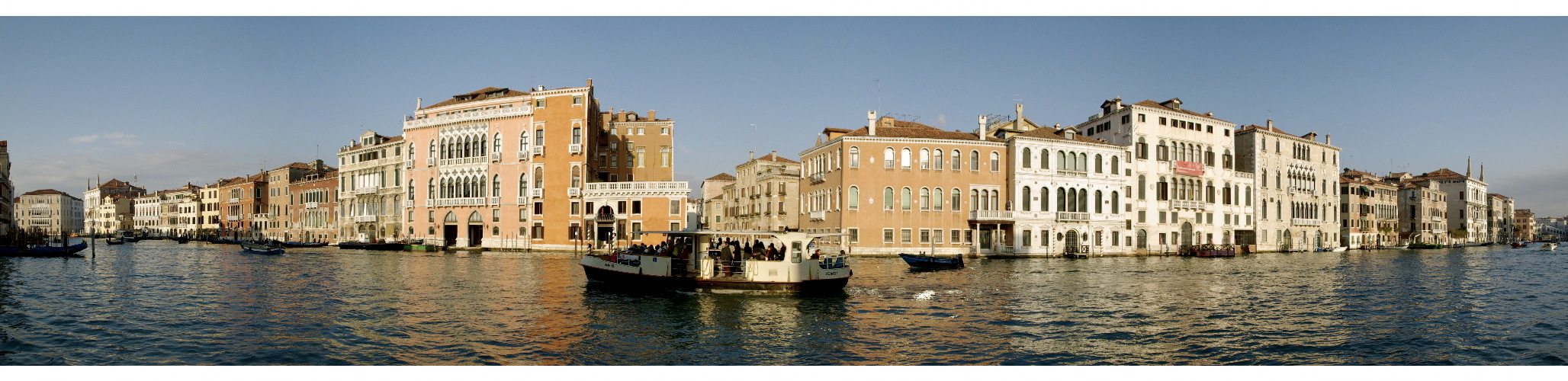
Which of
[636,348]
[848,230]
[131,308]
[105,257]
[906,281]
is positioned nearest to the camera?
[636,348]

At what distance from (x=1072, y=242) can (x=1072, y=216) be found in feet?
4.52

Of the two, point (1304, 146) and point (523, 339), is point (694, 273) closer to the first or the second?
point (523, 339)

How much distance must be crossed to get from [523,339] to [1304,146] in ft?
193

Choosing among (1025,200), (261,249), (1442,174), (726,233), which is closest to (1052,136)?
(1025,200)

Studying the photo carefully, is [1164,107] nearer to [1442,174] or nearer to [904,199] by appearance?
[904,199]

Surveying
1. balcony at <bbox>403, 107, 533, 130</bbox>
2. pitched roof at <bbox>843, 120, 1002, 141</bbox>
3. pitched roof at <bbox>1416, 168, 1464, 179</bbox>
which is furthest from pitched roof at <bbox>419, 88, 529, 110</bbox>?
pitched roof at <bbox>1416, 168, 1464, 179</bbox>

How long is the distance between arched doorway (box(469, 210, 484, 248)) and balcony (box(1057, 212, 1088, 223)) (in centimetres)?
3188

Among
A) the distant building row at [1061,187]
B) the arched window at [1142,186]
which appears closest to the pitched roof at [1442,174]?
the distant building row at [1061,187]

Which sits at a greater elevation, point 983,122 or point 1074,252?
point 983,122

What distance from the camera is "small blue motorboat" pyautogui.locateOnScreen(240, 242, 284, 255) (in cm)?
4322

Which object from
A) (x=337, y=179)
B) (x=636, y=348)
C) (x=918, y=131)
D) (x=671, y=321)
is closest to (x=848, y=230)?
(x=918, y=131)

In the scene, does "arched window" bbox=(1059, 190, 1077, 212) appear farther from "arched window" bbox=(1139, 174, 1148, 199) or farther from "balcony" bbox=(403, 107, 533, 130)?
"balcony" bbox=(403, 107, 533, 130)

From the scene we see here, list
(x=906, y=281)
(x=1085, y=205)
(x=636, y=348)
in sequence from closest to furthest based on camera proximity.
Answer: (x=636, y=348) → (x=906, y=281) → (x=1085, y=205)

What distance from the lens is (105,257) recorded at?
39.9 meters
